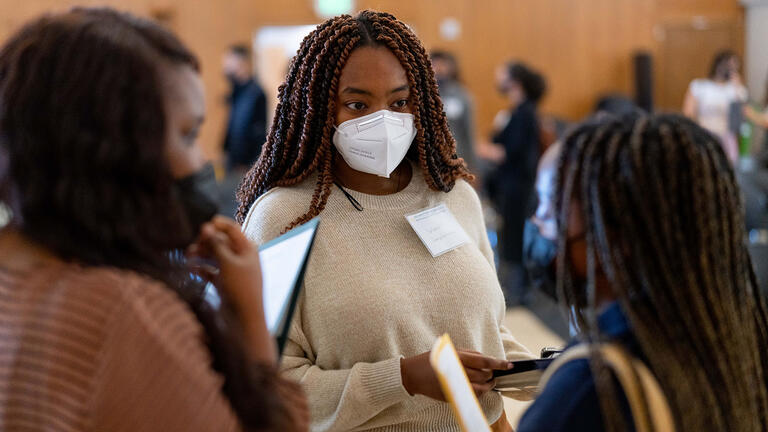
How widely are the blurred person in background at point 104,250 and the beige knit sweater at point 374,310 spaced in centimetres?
51

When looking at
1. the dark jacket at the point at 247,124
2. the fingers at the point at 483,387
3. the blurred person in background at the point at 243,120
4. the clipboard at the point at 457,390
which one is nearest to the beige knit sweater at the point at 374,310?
the fingers at the point at 483,387

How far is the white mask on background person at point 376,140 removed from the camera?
1604mm

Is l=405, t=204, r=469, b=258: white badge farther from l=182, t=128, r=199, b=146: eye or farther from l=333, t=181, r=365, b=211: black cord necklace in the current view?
l=182, t=128, r=199, b=146: eye

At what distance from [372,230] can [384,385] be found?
0.35m

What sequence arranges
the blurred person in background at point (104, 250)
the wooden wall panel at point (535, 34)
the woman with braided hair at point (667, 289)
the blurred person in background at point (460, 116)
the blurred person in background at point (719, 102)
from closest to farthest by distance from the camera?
1. the blurred person in background at point (104, 250)
2. the woman with braided hair at point (667, 289)
3. the blurred person in background at point (460, 116)
4. the blurred person in background at point (719, 102)
5. the wooden wall panel at point (535, 34)

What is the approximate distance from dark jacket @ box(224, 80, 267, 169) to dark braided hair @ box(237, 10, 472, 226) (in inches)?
196

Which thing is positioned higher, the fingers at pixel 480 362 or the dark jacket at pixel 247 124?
the fingers at pixel 480 362

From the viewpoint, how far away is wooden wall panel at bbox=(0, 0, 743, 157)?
9609 mm

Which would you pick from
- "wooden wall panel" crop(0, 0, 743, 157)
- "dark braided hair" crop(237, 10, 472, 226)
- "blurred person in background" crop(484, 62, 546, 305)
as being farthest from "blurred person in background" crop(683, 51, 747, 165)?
"dark braided hair" crop(237, 10, 472, 226)

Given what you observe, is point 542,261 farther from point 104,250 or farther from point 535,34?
point 535,34

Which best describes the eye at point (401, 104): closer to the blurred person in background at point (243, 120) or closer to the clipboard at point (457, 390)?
the clipboard at point (457, 390)

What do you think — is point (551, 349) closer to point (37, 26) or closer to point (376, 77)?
point (376, 77)

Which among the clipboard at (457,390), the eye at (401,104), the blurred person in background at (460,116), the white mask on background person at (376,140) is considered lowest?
the blurred person in background at (460,116)

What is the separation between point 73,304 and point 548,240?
72 cm
